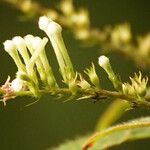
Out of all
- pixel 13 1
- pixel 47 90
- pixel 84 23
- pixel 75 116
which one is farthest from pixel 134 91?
pixel 75 116

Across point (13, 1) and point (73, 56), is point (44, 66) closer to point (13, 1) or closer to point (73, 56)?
point (13, 1)

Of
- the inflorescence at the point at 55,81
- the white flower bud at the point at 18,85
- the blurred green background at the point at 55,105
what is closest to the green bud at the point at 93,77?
the inflorescence at the point at 55,81

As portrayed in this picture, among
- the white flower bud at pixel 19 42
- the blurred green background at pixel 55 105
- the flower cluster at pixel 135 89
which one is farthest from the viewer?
the blurred green background at pixel 55 105

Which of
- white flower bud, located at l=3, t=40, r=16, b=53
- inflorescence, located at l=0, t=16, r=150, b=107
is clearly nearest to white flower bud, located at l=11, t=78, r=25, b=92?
inflorescence, located at l=0, t=16, r=150, b=107

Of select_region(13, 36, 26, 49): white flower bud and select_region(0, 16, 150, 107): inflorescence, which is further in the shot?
select_region(13, 36, 26, 49): white flower bud

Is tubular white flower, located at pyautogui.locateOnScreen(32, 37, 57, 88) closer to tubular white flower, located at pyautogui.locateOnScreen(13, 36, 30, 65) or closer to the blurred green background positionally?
tubular white flower, located at pyautogui.locateOnScreen(13, 36, 30, 65)

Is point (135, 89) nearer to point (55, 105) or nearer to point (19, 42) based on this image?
point (19, 42)

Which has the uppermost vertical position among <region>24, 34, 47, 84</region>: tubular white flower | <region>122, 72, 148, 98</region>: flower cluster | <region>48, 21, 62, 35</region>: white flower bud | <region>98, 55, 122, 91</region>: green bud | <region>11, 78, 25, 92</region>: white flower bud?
<region>48, 21, 62, 35</region>: white flower bud

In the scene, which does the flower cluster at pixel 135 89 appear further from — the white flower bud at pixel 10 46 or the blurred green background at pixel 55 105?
the blurred green background at pixel 55 105

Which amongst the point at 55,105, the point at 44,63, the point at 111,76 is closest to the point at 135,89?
the point at 111,76
